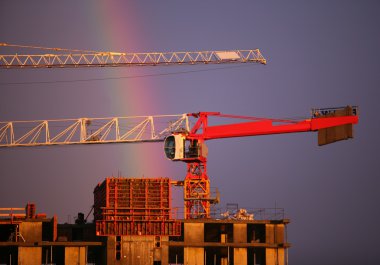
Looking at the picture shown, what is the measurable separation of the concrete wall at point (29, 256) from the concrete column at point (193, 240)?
17520 mm

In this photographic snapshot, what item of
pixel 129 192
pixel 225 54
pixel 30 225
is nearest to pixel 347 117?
pixel 129 192

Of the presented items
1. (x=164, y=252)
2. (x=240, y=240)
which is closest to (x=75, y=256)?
(x=164, y=252)

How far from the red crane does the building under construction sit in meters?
10.1

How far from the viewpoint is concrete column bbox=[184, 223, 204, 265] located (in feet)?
396

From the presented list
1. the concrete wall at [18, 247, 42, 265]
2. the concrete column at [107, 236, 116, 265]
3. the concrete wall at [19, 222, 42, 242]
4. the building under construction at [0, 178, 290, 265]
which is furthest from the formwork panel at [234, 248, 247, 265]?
the concrete wall at [19, 222, 42, 242]

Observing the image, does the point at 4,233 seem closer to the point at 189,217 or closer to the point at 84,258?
the point at 84,258

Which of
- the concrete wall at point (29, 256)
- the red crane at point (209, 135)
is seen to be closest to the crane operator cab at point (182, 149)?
the red crane at point (209, 135)

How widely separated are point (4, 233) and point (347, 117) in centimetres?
4638

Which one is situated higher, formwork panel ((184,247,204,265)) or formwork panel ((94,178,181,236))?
formwork panel ((94,178,181,236))

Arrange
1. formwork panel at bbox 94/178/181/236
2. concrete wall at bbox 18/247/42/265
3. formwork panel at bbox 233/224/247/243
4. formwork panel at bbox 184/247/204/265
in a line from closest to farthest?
formwork panel at bbox 94/178/181/236 < formwork panel at bbox 184/247/204/265 < concrete wall at bbox 18/247/42/265 < formwork panel at bbox 233/224/247/243

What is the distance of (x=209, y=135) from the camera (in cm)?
14112

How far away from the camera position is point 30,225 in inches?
4850

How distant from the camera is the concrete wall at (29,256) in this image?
121 metres

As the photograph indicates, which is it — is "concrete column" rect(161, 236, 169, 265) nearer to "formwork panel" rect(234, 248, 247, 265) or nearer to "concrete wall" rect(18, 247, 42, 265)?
"formwork panel" rect(234, 248, 247, 265)
